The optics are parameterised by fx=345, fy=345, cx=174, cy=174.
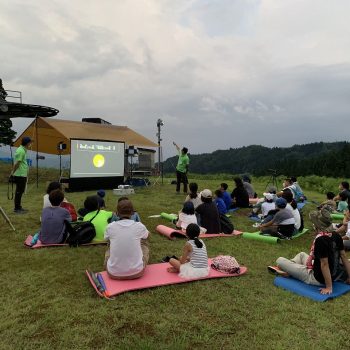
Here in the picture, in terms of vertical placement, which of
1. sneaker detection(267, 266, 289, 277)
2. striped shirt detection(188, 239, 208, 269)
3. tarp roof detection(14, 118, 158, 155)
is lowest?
sneaker detection(267, 266, 289, 277)

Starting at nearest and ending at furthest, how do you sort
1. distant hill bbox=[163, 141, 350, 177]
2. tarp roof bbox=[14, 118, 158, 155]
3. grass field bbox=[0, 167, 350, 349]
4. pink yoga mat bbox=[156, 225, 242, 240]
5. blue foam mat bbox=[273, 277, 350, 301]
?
grass field bbox=[0, 167, 350, 349], blue foam mat bbox=[273, 277, 350, 301], pink yoga mat bbox=[156, 225, 242, 240], tarp roof bbox=[14, 118, 158, 155], distant hill bbox=[163, 141, 350, 177]

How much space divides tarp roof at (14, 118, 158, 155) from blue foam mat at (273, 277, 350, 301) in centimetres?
1852

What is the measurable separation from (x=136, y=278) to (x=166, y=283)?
486 mm

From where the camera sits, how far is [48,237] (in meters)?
7.20

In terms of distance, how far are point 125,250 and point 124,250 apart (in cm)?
2

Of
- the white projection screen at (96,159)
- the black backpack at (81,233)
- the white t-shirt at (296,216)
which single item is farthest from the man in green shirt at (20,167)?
the white t-shirt at (296,216)

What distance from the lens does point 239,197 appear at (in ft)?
41.0

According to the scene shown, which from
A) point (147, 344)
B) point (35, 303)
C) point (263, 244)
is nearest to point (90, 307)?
point (35, 303)

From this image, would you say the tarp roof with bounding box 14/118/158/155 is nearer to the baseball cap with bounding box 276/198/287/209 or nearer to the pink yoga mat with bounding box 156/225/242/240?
the pink yoga mat with bounding box 156/225/242/240

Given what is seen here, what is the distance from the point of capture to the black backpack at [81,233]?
7.11m

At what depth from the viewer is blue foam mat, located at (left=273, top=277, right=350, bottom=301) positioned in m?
4.77

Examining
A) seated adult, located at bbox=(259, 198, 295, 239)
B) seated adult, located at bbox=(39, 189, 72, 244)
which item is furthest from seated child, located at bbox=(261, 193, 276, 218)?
seated adult, located at bbox=(39, 189, 72, 244)

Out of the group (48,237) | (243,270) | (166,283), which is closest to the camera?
(166,283)

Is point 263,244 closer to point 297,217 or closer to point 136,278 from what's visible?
point 297,217
